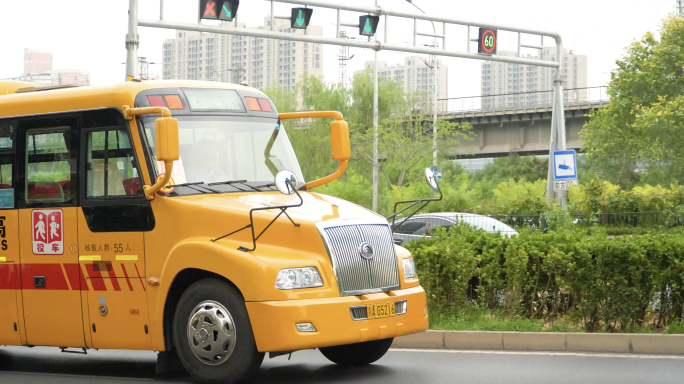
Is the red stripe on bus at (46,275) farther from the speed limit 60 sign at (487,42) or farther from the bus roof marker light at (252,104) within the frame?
the speed limit 60 sign at (487,42)

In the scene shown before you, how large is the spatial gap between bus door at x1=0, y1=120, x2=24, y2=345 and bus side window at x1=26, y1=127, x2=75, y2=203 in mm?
252

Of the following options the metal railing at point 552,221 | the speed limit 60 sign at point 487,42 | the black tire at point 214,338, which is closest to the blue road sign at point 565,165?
the metal railing at point 552,221

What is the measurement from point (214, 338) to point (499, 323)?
409 centimetres

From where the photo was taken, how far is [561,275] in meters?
10.6

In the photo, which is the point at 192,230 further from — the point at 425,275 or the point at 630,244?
the point at 630,244

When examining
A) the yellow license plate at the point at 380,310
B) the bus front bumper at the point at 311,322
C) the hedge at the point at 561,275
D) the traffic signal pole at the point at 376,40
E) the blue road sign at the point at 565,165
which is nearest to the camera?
the bus front bumper at the point at 311,322

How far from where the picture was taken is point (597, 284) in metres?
10.1

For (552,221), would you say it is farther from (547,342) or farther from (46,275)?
(46,275)

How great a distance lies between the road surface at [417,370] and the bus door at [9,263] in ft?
1.54

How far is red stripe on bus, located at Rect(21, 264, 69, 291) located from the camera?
8766mm

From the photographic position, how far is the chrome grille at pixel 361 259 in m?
7.66

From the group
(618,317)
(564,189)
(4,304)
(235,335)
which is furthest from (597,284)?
(564,189)

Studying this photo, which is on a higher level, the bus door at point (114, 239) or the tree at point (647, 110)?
the tree at point (647, 110)

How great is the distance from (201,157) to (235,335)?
1855 millimetres
